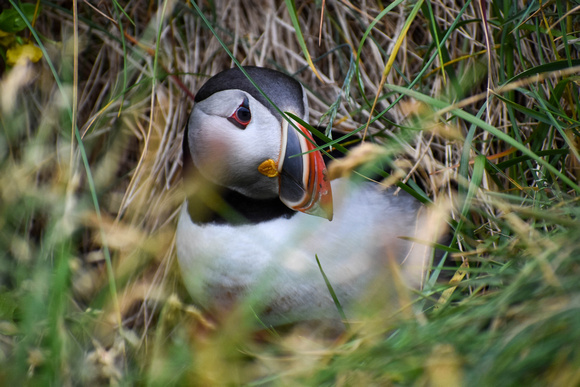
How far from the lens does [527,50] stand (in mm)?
2293

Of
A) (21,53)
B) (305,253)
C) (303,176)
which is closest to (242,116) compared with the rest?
(303,176)

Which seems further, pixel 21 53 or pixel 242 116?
pixel 21 53

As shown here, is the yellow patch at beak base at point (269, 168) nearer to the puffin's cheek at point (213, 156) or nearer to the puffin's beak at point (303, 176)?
the puffin's beak at point (303, 176)

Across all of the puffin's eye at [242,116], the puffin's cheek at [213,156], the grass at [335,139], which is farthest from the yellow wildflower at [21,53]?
the puffin's eye at [242,116]

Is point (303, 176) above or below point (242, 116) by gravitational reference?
below

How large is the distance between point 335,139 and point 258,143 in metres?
0.27

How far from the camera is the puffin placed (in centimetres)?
188

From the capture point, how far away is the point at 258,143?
1.88 meters

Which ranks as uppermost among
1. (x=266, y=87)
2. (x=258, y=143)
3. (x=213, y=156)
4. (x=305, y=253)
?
(x=266, y=87)

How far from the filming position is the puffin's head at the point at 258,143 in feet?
6.04

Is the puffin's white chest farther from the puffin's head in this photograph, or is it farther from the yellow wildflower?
the yellow wildflower

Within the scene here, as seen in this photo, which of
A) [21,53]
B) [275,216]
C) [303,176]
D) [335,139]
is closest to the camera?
[303,176]

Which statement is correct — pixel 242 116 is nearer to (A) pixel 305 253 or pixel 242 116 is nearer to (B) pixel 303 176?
(B) pixel 303 176

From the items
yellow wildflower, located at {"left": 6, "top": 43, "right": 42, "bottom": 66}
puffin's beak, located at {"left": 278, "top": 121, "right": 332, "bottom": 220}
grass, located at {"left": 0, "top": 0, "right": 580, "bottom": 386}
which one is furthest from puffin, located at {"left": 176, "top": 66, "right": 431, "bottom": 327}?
yellow wildflower, located at {"left": 6, "top": 43, "right": 42, "bottom": 66}
